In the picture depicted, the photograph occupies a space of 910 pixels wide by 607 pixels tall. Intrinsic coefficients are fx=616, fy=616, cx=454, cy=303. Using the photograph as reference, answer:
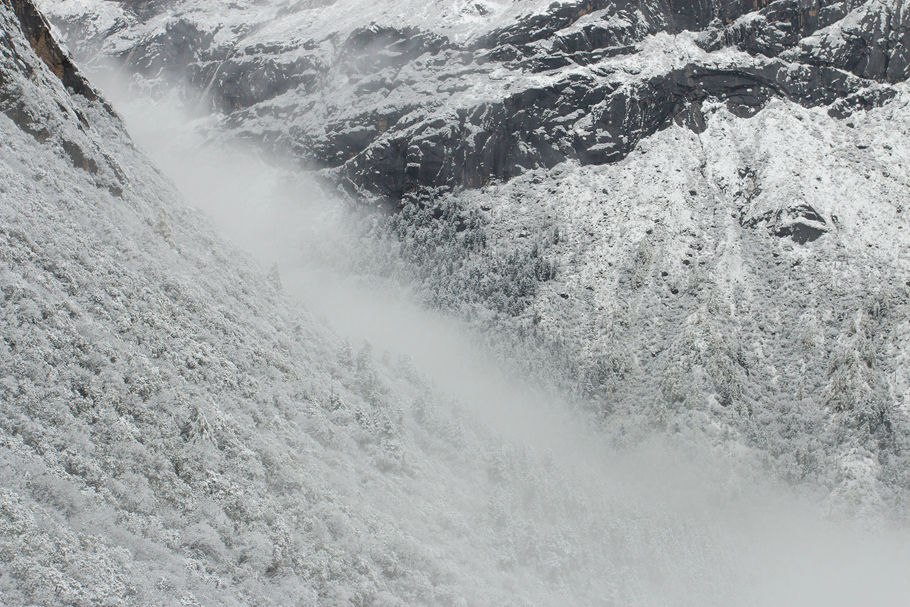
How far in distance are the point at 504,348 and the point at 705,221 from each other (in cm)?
6194

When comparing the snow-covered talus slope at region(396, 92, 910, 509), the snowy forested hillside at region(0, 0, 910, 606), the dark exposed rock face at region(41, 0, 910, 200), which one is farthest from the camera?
the dark exposed rock face at region(41, 0, 910, 200)

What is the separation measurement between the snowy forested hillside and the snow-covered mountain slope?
745 millimetres

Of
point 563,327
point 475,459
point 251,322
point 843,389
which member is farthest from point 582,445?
point 251,322

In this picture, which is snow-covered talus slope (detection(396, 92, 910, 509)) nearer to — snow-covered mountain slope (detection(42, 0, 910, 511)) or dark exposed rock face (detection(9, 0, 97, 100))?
snow-covered mountain slope (detection(42, 0, 910, 511))

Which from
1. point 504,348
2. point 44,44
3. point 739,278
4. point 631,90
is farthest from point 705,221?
point 44,44

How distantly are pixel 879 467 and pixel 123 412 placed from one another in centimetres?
13759

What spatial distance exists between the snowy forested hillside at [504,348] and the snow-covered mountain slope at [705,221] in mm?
745

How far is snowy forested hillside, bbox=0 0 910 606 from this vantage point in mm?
29172

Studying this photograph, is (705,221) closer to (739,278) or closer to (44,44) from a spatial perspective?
(739,278)

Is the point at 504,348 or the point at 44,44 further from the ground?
the point at 44,44

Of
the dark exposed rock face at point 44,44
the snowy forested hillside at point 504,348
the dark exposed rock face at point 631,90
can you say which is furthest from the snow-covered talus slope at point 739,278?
the dark exposed rock face at point 44,44

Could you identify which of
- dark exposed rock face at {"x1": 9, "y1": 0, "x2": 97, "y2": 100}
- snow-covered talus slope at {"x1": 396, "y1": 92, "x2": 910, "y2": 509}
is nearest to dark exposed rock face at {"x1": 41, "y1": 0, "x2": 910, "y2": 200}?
snow-covered talus slope at {"x1": 396, "y1": 92, "x2": 910, "y2": 509}

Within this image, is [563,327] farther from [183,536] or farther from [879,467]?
[183,536]

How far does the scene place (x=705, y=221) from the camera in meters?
159
